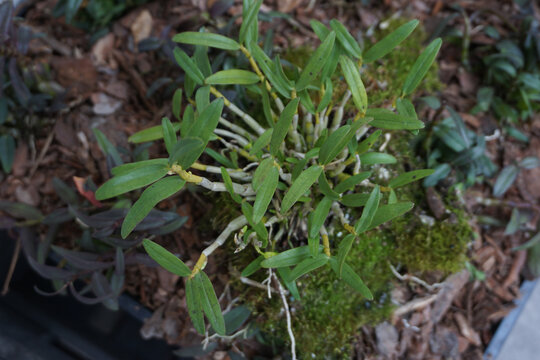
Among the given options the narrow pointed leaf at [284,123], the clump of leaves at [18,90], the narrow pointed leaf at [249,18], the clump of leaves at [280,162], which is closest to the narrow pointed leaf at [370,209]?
the clump of leaves at [280,162]

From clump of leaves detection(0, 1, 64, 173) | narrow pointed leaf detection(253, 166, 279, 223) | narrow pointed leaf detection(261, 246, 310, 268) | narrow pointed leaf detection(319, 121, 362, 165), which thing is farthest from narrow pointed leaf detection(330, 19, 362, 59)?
clump of leaves detection(0, 1, 64, 173)

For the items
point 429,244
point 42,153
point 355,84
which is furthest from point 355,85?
point 42,153

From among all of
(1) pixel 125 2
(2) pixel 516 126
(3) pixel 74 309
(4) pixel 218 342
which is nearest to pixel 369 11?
(2) pixel 516 126

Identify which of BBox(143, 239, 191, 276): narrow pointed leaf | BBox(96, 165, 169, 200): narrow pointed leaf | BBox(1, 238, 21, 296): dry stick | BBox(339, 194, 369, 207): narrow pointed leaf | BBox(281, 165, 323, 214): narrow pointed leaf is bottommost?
BBox(1, 238, 21, 296): dry stick

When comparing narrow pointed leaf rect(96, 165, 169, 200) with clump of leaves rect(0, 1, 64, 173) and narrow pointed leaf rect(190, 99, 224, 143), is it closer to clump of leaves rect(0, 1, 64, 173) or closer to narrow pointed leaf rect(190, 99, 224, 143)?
narrow pointed leaf rect(190, 99, 224, 143)

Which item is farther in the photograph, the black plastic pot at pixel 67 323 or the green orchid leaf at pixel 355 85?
the black plastic pot at pixel 67 323

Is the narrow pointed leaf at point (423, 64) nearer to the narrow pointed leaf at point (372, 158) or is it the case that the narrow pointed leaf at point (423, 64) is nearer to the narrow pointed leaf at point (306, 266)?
the narrow pointed leaf at point (372, 158)
